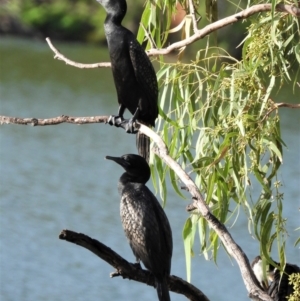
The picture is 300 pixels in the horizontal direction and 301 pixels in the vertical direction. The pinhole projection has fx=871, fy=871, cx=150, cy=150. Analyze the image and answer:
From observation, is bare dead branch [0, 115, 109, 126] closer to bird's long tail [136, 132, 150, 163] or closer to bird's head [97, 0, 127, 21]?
bird's long tail [136, 132, 150, 163]

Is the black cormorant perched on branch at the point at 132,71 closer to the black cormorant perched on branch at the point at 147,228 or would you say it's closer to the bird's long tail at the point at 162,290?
the black cormorant perched on branch at the point at 147,228

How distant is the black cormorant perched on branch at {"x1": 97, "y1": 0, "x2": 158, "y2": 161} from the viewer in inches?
128

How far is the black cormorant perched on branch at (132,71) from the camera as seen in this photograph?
10.6 feet

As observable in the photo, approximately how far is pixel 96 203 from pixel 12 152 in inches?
102

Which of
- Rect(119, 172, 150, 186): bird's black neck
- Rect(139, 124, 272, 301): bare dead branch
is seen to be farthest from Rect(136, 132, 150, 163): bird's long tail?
Rect(139, 124, 272, 301): bare dead branch

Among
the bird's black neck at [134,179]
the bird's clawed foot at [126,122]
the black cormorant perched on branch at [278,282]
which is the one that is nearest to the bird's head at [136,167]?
the bird's black neck at [134,179]

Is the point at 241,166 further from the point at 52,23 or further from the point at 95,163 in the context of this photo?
the point at 52,23

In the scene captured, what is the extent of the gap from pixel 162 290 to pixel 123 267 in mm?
327

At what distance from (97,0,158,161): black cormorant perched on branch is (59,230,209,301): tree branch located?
0.67m

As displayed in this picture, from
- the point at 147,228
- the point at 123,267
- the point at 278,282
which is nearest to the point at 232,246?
the point at 123,267

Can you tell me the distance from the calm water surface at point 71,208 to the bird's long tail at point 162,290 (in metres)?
0.83

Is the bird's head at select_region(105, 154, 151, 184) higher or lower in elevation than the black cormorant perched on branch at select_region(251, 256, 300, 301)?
higher

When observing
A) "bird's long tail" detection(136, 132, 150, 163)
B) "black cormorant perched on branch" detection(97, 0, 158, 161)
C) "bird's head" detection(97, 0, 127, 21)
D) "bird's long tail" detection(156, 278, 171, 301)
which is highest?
"bird's head" detection(97, 0, 127, 21)

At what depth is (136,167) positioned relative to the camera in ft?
9.68
